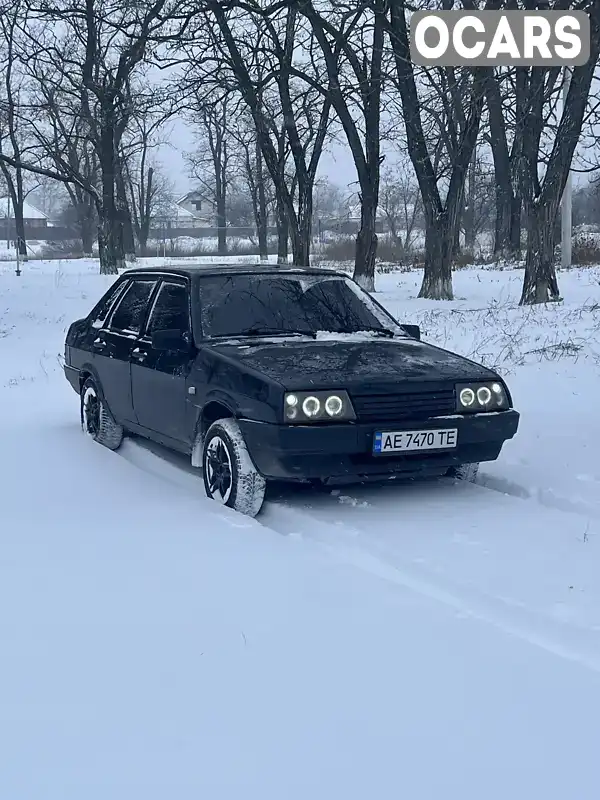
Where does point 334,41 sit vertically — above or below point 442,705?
above

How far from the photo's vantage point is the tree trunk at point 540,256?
1538cm

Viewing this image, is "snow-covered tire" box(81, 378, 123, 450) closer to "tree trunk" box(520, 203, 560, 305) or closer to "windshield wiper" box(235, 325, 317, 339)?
"windshield wiper" box(235, 325, 317, 339)

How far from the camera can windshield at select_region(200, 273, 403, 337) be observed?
631 cm

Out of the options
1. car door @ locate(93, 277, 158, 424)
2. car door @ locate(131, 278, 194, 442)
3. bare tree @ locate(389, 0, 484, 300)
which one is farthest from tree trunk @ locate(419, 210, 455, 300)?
car door @ locate(131, 278, 194, 442)

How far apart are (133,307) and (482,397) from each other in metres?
3.00

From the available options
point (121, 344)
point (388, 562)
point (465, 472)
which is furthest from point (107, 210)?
point (388, 562)

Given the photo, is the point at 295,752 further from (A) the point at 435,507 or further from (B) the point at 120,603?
(A) the point at 435,507

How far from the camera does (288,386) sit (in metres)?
5.22

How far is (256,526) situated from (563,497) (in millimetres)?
1915

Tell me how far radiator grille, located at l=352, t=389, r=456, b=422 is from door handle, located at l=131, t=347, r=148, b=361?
210 cm

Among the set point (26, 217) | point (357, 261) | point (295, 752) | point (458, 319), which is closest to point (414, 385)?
point (295, 752)

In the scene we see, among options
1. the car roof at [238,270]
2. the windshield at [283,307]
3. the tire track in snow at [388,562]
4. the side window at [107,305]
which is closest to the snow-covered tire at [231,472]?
the tire track in snow at [388,562]

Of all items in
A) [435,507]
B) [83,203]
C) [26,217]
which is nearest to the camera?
[435,507]

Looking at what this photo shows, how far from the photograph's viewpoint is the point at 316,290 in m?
6.71
